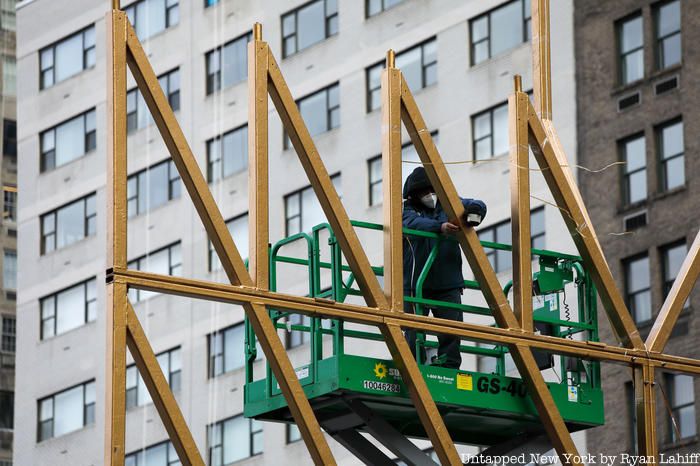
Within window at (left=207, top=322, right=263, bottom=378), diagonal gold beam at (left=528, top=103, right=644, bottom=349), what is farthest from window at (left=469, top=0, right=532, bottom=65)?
diagonal gold beam at (left=528, top=103, right=644, bottom=349)

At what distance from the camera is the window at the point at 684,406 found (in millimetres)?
54594

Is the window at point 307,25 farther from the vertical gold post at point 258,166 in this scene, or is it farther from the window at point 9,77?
the vertical gold post at point 258,166

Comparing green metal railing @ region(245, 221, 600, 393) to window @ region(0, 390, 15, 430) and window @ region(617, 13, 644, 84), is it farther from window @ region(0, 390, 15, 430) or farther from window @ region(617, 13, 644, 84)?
window @ region(0, 390, 15, 430)

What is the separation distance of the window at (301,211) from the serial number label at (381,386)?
1620 inches

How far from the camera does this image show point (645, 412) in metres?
25.7

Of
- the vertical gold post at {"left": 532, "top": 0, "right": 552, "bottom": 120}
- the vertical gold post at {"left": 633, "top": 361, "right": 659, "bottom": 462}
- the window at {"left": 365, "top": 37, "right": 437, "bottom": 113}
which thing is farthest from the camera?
the window at {"left": 365, "top": 37, "right": 437, "bottom": 113}

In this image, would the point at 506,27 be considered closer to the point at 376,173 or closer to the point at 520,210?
the point at 376,173

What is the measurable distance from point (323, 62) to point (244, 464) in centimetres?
1158

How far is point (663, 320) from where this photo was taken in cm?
2603

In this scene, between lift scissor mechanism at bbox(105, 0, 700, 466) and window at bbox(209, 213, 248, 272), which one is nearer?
lift scissor mechanism at bbox(105, 0, 700, 466)

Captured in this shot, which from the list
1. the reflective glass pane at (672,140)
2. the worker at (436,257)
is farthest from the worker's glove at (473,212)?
the reflective glass pane at (672,140)

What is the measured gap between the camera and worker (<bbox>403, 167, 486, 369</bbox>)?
23484mm

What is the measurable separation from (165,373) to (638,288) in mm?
17212

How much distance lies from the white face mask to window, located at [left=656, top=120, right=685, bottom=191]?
106ft
